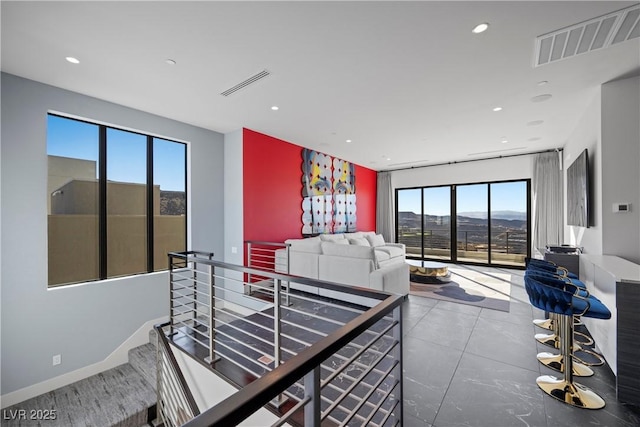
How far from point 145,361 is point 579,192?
20.2ft

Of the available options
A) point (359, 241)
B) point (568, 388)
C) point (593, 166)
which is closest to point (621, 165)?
point (593, 166)

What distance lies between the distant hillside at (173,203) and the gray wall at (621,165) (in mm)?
5637

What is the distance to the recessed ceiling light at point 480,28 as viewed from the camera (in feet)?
6.98

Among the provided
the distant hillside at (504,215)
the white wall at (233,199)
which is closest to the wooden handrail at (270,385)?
the white wall at (233,199)

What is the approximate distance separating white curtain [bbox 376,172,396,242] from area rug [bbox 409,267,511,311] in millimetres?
2644

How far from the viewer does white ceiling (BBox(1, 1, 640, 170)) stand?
1.99 m

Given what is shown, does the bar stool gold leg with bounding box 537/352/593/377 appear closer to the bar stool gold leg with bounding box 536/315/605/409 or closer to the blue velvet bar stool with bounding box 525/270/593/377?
the blue velvet bar stool with bounding box 525/270/593/377

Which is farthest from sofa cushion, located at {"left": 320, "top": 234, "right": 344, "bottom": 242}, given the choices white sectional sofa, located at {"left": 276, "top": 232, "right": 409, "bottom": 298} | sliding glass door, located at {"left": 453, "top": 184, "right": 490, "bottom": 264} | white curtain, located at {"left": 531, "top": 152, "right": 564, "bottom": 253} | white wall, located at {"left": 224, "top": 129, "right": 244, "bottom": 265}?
white curtain, located at {"left": 531, "top": 152, "right": 564, "bottom": 253}

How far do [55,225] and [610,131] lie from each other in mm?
6406

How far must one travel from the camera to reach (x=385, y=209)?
862 cm

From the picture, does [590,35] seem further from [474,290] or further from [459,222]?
[459,222]

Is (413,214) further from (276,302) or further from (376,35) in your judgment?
(276,302)

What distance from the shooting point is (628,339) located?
2008 mm

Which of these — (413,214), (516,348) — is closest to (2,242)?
(516,348)
